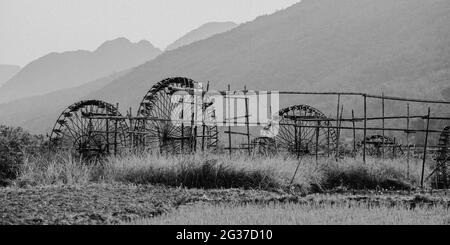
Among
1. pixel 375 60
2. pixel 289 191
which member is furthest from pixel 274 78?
pixel 289 191

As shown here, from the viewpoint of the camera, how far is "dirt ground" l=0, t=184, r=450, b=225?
8680mm

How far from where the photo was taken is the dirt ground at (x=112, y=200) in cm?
868

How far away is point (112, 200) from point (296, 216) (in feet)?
11.1

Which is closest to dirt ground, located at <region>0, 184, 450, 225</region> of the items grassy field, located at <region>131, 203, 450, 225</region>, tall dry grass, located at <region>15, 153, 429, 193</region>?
grassy field, located at <region>131, 203, 450, 225</region>

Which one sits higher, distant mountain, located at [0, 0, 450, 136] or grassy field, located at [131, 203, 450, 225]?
distant mountain, located at [0, 0, 450, 136]

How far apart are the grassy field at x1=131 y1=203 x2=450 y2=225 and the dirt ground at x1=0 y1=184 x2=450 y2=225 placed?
72 cm

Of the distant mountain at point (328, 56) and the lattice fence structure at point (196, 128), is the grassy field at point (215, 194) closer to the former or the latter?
the lattice fence structure at point (196, 128)

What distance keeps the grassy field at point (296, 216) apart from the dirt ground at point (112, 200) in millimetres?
716

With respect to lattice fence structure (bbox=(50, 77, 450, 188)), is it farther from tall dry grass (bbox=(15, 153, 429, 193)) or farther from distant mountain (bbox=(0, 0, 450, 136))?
distant mountain (bbox=(0, 0, 450, 136))

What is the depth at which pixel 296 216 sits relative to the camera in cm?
862

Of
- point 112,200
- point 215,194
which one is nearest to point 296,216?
point 112,200

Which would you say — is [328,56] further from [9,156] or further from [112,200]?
[112,200]

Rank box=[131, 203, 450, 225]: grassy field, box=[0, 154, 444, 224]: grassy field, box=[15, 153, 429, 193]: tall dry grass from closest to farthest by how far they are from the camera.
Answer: box=[131, 203, 450, 225]: grassy field
box=[0, 154, 444, 224]: grassy field
box=[15, 153, 429, 193]: tall dry grass

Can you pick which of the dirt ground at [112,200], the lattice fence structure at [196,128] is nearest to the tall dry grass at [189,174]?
the dirt ground at [112,200]
